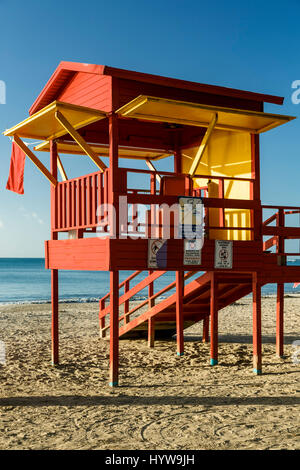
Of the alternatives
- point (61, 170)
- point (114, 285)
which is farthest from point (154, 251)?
point (61, 170)

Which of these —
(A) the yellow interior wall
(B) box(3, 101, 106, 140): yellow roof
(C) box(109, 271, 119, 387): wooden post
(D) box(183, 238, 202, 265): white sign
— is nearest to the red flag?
(B) box(3, 101, 106, 140): yellow roof

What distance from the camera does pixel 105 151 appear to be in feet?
49.3

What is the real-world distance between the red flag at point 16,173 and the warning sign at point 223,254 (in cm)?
538

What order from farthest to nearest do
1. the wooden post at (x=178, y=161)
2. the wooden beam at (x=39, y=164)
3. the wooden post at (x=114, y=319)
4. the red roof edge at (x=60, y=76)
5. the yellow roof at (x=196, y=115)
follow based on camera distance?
the wooden post at (x=178, y=161) < the wooden beam at (x=39, y=164) < the red roof edge at (x=60, y=76) < the wooden post at (x=114, y=319) < the yellow roof at (x=196, y=115)

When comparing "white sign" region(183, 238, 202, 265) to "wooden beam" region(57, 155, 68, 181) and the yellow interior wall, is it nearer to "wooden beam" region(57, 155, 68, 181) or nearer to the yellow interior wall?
the yellow interior wall

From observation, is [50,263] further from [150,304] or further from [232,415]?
[232,415]

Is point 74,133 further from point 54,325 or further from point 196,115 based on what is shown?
point 54,325

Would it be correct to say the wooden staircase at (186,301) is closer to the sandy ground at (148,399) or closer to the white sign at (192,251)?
the sandy ground at (148,399)

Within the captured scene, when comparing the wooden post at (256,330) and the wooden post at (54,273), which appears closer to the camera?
the wooden post at (256,330)

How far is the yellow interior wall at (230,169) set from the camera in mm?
12453

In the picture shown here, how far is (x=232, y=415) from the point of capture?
8.50m

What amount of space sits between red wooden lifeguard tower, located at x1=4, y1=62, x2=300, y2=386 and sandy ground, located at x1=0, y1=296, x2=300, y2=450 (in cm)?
65

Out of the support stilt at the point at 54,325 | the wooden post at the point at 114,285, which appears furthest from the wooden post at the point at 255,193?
the support stilt at the point at 54,325
